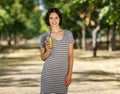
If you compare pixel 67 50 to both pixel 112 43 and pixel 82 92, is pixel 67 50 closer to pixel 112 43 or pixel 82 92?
pixel 82 92

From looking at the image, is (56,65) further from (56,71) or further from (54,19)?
(54,19)

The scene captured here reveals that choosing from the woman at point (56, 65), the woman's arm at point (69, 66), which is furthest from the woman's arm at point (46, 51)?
the woman's arm at point (69, 66)

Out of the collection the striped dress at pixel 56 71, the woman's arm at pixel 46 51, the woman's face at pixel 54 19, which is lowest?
the striped dress at pixel 56 71

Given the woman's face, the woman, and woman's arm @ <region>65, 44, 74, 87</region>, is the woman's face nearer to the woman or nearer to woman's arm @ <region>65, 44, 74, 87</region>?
the woman

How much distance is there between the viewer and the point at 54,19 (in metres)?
6.25

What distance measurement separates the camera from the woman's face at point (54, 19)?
20.5 feet

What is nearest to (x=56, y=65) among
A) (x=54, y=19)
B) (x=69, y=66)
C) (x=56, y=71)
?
(x=56, y=71)

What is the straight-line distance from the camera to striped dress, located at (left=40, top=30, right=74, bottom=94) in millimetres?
6055

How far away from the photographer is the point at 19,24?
6756cm

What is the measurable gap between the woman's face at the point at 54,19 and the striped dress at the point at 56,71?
0.93 feet

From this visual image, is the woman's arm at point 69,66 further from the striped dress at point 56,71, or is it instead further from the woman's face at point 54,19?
the woman's face at point 54,19

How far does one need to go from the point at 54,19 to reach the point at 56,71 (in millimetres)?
758

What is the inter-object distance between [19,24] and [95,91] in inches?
2113

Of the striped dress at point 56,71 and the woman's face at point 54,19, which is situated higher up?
the woman's face at point 54,19
